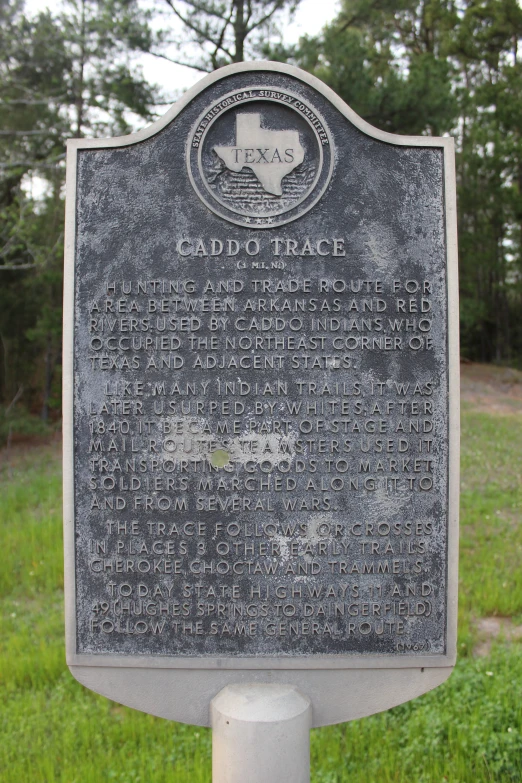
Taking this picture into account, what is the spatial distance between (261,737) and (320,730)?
1423 mm

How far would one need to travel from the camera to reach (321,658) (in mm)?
2822

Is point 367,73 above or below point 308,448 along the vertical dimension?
above

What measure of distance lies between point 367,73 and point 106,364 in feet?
37.0

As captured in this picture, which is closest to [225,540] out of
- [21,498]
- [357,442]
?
[357,442]

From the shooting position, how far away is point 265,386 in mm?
2812

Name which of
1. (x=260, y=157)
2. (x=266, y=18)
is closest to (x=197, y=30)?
(x=266, y=18)

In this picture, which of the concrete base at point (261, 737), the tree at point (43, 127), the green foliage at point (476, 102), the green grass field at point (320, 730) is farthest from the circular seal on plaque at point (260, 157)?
the green foliage at point (476, 102)

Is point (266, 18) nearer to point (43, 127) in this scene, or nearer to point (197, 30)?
point (197, 30)

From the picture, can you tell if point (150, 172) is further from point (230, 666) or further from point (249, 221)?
point (230, 666)

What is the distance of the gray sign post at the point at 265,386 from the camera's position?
2807 mm

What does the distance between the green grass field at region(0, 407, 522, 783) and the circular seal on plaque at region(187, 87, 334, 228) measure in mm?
2819

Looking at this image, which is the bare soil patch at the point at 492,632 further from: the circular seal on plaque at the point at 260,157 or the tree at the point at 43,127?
→ the tree at the point at 43,127

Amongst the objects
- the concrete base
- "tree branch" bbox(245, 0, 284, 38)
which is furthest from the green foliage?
the concrete base

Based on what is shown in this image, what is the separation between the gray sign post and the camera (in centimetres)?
281
